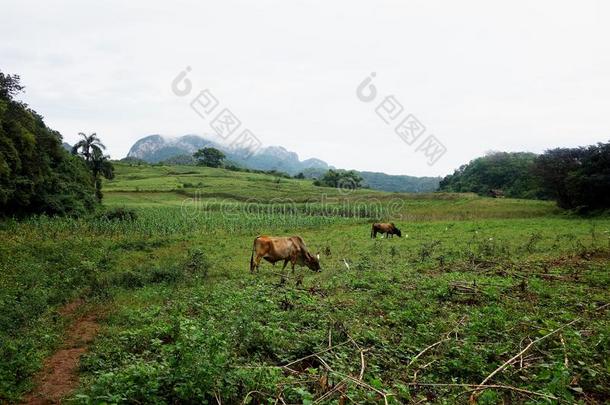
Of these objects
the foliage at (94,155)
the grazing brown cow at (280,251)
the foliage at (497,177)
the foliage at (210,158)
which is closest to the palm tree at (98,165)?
the foliage at (94,155)

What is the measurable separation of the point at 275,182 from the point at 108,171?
4112 cm

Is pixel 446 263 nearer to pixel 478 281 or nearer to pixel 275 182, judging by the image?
pixel 478 281

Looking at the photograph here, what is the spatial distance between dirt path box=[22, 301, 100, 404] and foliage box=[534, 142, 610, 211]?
1548 inches

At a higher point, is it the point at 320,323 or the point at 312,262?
the point at 320,323

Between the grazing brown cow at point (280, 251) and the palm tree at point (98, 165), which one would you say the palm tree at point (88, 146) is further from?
the grazing brown cow at point (280, 251)

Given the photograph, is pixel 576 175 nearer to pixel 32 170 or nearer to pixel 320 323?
pixel 320 323

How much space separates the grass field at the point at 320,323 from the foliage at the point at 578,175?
18.9m

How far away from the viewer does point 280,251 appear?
14766 millimetres

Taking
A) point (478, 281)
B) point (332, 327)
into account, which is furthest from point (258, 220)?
point (332, 327)

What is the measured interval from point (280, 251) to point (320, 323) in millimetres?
6908

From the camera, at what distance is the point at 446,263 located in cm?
1522

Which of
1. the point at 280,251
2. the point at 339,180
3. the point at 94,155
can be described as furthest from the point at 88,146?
the point at 339,180

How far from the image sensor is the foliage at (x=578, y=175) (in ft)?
117

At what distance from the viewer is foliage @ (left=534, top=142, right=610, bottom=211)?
117 feet
